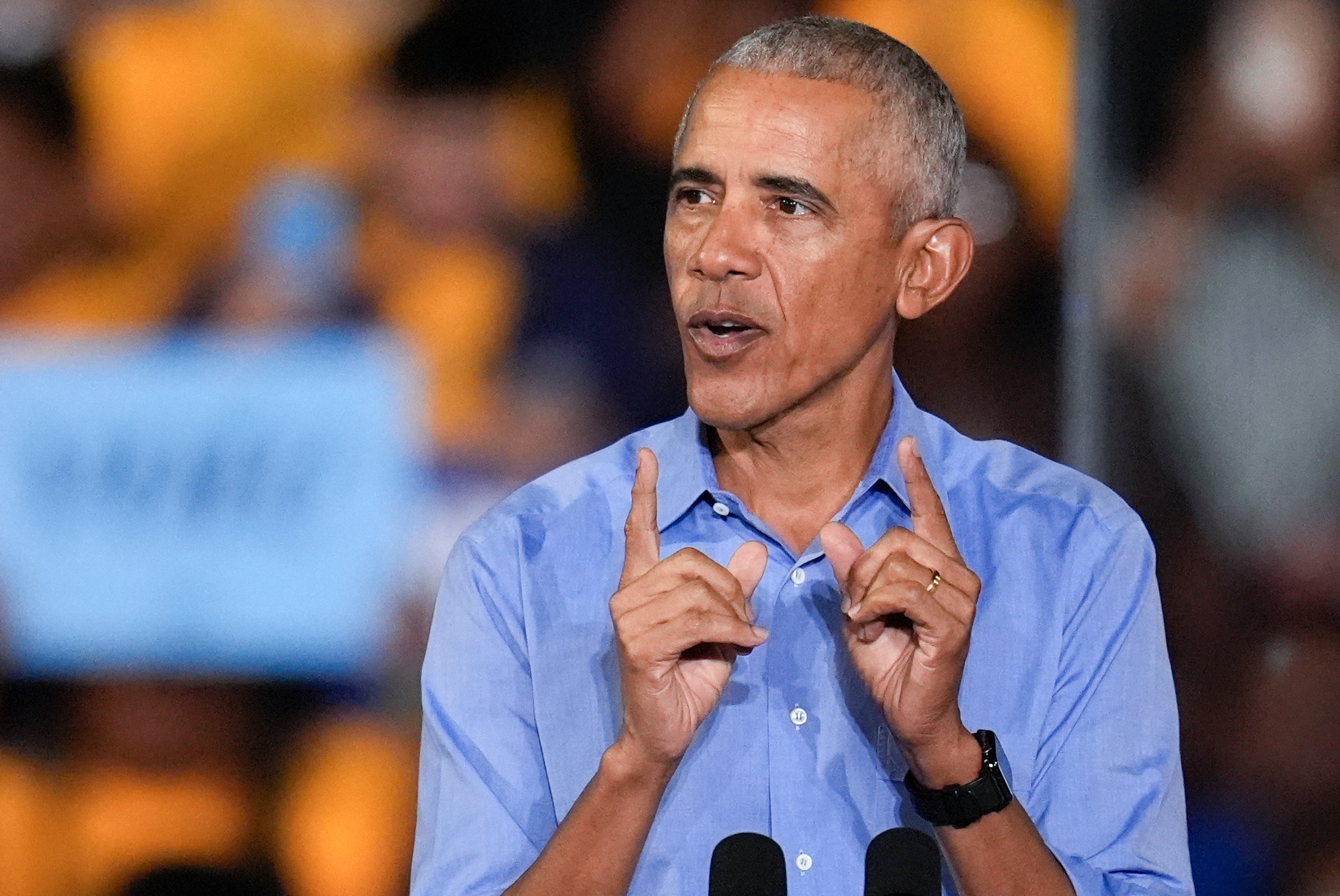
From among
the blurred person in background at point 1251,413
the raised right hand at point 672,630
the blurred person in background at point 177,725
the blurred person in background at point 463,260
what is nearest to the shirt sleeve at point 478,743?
the raised right hand at point 672,630

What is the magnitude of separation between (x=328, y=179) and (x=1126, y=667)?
72.8 inches

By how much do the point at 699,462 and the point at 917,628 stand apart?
18.2 inches

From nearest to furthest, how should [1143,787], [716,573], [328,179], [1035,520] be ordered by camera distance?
[716,573], [1143,787], [1035,520], [328,179]

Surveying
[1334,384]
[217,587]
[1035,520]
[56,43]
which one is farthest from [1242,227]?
[56,43]

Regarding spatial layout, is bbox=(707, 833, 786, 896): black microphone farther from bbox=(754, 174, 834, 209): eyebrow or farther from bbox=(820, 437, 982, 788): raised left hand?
bbox=(754, 174, 834, 209): eyebrow

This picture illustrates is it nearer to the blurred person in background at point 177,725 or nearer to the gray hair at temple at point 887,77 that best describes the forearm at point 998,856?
the gray hair at temple at point 887,77

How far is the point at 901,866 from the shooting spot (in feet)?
4.58

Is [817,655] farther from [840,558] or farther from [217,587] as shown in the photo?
[217,587]

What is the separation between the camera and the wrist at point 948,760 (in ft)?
4.90

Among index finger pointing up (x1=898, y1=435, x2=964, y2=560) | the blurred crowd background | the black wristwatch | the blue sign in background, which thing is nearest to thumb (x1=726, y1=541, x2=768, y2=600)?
index finger pointing up (x1=898, y1=435, x2=964, y2=560)

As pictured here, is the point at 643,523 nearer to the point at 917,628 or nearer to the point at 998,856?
the point at 917,628

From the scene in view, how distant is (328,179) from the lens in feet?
9.51

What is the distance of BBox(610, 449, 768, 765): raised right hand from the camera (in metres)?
1.44

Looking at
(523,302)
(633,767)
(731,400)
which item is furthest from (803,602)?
(523,302)
